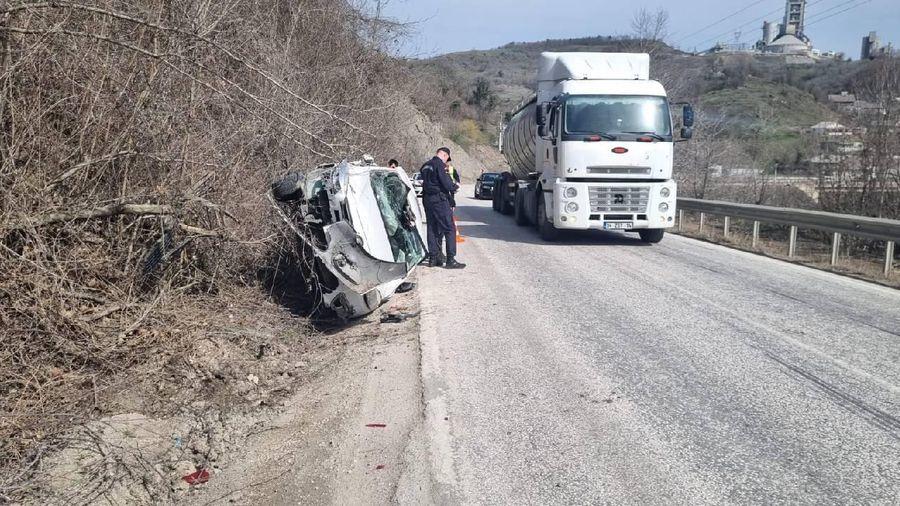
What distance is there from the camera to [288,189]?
26.5 feet

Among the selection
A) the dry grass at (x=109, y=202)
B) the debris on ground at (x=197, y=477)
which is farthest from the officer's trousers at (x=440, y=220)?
the debris on ground at (x=197, y=477)

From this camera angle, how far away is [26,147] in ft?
18.3

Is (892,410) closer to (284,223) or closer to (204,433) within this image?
(204,433)

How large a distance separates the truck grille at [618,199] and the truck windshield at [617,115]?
1082mm

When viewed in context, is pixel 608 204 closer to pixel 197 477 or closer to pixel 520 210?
pixel 520 210

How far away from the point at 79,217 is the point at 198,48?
2.51m

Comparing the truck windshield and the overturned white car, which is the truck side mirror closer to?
the truck windshield

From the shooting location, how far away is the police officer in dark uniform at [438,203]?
11672mm

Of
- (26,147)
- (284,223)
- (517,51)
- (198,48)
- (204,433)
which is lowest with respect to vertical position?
(204,433)

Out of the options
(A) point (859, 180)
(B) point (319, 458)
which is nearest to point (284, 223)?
(B) point (319, 458)

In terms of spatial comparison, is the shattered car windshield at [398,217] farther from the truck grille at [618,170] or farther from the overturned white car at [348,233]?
the truck grille at [618,170]

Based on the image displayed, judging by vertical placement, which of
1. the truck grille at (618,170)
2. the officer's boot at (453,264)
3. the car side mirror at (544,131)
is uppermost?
the car side mirror at (544,131)

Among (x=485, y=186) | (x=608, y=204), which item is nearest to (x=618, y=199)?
(x=608, y=204)

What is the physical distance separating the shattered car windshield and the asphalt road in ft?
2.39
